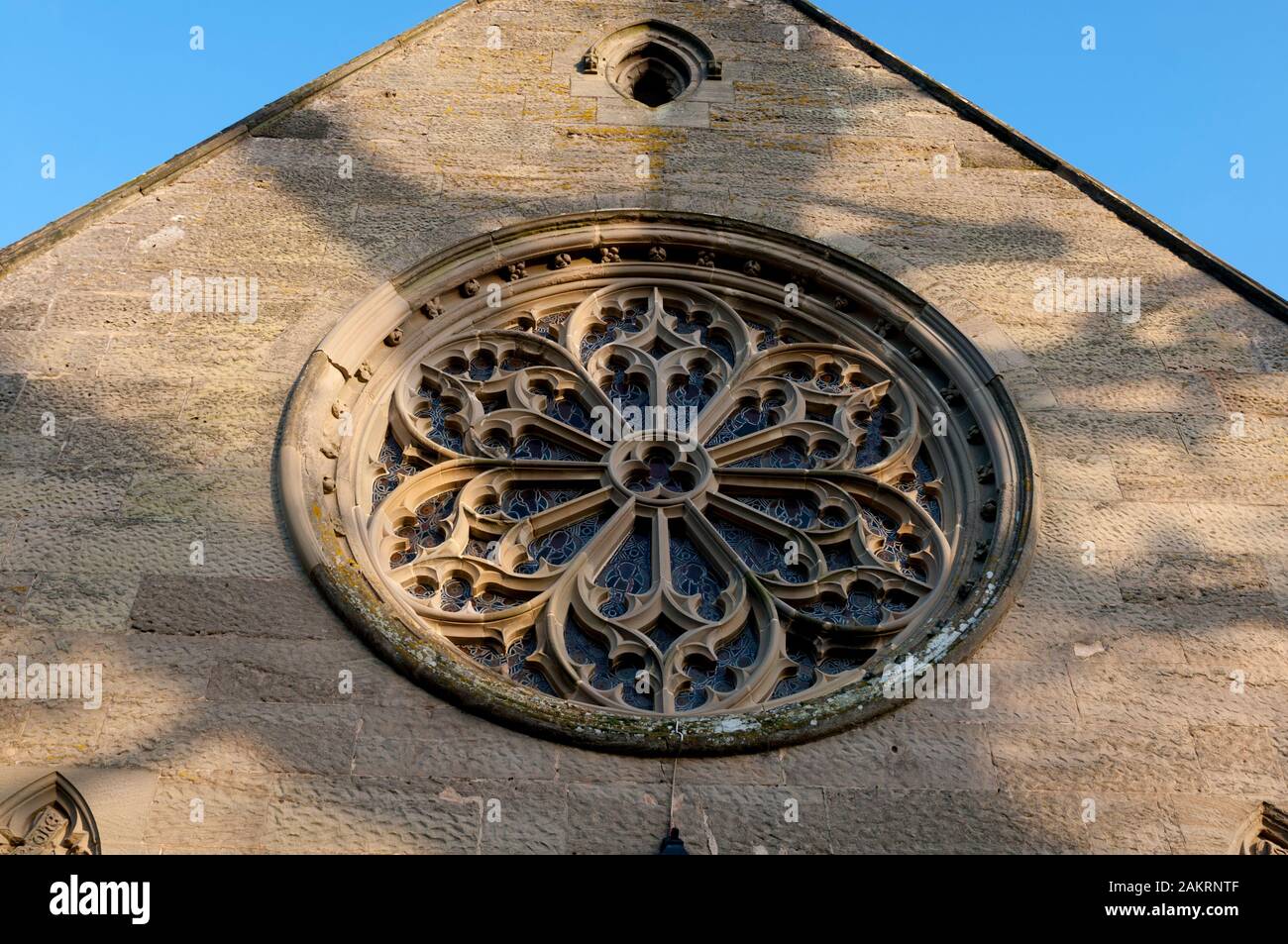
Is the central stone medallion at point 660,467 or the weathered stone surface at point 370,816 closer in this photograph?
the weathered stone surface at point 370,816

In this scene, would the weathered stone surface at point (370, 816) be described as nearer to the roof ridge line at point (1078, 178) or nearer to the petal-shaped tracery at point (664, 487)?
the petal-shaped tracery at point (664, 487)

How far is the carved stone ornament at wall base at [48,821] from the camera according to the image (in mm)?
6672

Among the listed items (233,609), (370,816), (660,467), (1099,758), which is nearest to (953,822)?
(1099,758)

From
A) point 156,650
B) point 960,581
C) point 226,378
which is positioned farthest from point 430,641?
point 960,581

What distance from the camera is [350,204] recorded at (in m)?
10.1

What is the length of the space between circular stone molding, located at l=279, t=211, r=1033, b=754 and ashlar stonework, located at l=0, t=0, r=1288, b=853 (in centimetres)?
6

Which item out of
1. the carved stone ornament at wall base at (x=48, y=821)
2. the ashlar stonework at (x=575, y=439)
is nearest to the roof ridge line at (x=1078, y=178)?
the ashlar stonework at (x=575, y=439)

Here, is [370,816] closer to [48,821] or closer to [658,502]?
[48,821]

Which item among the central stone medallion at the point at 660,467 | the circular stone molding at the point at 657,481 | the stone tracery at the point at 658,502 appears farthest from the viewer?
the central stone medallion at the point at 660,467

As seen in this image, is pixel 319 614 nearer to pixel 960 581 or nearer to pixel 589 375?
pixel 589 375

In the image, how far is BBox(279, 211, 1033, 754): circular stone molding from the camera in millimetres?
7867

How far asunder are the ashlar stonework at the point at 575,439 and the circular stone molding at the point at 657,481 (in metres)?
0.06

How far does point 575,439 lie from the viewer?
30.1ft

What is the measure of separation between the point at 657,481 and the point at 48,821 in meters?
3.56
